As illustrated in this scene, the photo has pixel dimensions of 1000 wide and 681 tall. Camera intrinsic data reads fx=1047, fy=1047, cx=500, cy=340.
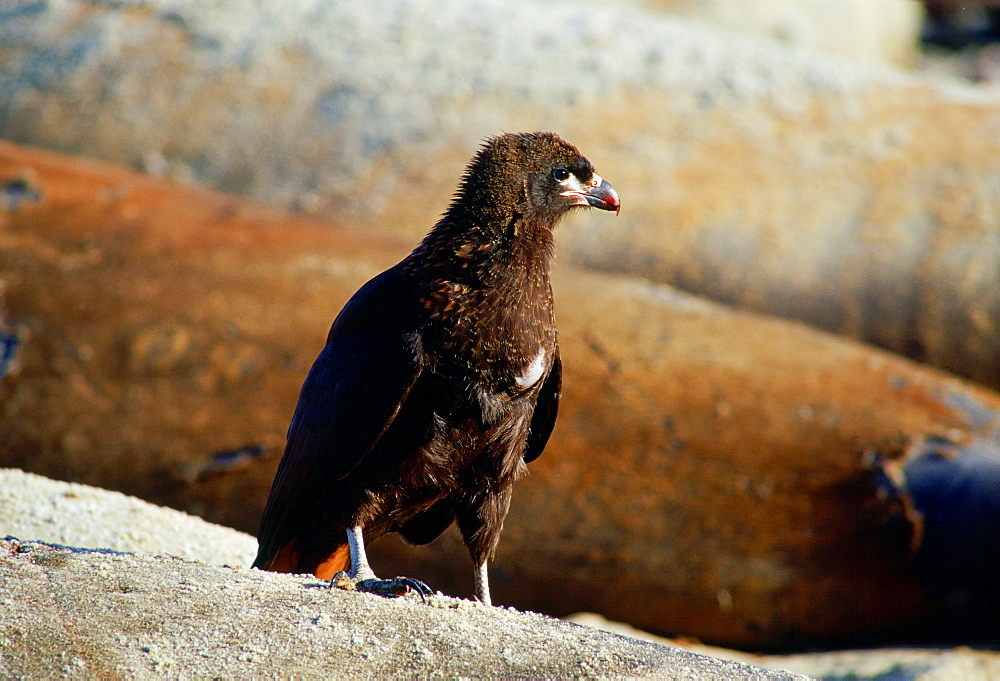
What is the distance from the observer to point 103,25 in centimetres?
829

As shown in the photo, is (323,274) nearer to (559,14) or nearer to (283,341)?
(283,341)

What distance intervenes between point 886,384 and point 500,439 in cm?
332

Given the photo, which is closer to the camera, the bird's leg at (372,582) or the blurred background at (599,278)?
the bird's leg at (372,582)

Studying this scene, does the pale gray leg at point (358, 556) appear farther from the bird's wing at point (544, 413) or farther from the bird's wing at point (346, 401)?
the bird's wing at point (544, 413)

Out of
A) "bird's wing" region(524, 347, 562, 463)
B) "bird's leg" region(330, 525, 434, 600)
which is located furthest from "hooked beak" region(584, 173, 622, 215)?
"bird's leg" region(330, 525, 434, 600)

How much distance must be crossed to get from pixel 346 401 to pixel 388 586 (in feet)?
2.04

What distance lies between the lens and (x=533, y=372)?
3.44m

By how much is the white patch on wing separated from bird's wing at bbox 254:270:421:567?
1.14ft

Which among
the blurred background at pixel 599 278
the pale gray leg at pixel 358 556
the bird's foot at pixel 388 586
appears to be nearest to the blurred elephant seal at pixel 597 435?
the blurred background at pixel 599 278

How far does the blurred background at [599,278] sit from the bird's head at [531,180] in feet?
6.34

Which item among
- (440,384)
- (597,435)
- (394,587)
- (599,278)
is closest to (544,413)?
(440,384)

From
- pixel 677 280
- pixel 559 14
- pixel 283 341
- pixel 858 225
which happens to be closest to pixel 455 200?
Result: pixel 283 341

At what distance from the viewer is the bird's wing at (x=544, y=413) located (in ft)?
12.7

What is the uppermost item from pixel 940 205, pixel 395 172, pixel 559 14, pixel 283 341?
pixel 559 14
